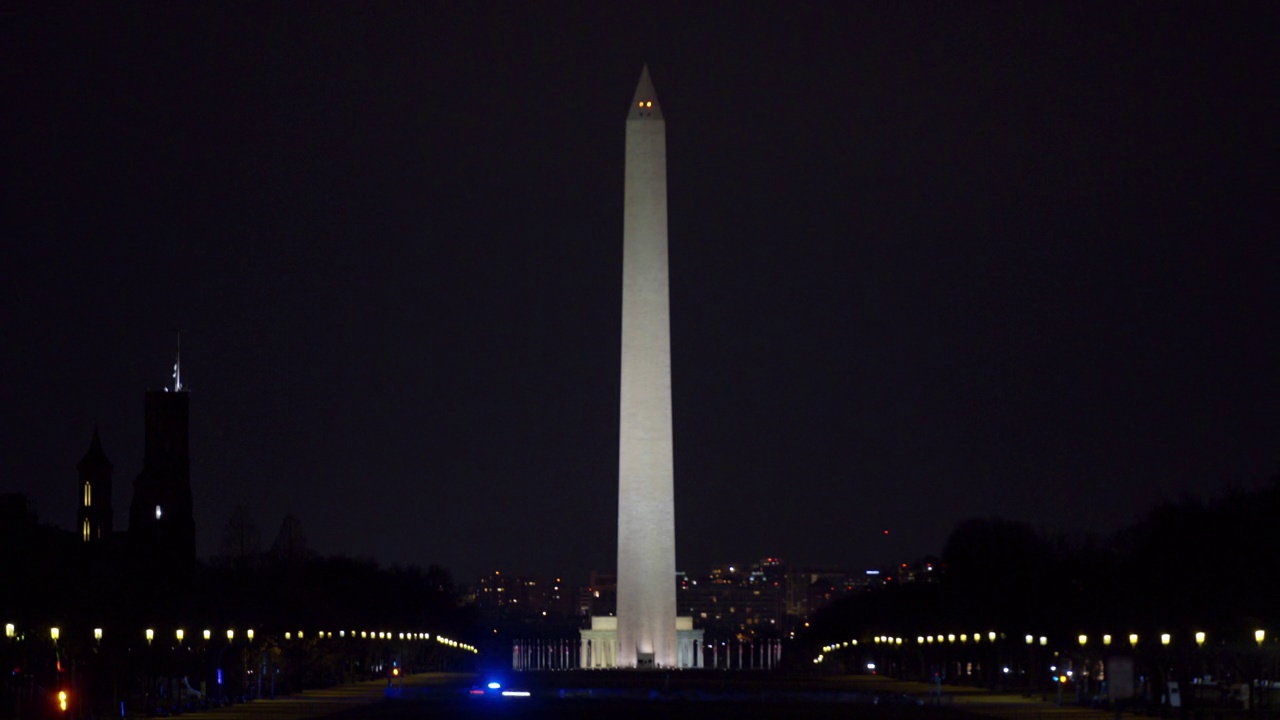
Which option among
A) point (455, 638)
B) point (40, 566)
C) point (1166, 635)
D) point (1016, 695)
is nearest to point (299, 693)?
point (40, 566)

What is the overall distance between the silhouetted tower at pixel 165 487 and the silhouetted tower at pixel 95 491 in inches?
293

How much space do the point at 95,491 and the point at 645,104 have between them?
56884 mm

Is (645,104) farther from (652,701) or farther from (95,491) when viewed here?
(95,491)

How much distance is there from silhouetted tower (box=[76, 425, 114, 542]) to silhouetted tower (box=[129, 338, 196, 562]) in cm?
744

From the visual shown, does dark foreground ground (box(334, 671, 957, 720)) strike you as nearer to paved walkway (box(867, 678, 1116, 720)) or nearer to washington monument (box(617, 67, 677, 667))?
paved walkway (box(867, 678, 1116, 720))

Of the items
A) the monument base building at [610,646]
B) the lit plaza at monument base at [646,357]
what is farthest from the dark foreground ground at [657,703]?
the monument base building at [610,646]

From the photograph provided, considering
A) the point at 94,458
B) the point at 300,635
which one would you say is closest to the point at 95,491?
the point at 94,458

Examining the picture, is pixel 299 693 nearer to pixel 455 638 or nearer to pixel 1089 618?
pixel 1089 618

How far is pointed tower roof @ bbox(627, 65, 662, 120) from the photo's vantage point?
88312 mm

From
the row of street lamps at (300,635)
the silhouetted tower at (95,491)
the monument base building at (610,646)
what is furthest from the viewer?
the silhouetted tower at (95,491)

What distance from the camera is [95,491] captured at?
12962 centimetres

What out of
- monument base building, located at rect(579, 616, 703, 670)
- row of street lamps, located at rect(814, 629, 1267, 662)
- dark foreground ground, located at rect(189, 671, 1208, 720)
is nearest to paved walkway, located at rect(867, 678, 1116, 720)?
dark foreground ground, located at rect(189, 671, 1208, 720)

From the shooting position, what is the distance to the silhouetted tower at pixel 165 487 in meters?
118

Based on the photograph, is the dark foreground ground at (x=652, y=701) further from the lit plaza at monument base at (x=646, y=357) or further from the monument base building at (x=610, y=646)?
the monument base building at (x=610, y=646)
